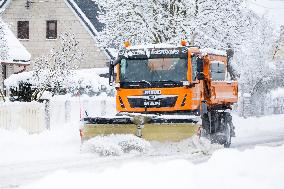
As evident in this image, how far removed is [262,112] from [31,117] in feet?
87.9

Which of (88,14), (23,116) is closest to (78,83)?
(88,14)

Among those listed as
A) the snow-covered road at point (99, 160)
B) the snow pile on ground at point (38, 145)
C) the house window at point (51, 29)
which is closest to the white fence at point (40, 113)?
the snow pile on ground at point (38, 145)

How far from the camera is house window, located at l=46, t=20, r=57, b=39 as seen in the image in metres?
41.6

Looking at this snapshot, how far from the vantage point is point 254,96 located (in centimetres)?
4459

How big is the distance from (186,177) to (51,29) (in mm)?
33298

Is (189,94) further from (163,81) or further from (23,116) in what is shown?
(23,116)

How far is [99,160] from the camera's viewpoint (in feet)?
47.8

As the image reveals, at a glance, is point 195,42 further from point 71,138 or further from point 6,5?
point 6,5

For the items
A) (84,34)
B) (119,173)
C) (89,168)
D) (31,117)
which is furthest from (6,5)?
(119,173)

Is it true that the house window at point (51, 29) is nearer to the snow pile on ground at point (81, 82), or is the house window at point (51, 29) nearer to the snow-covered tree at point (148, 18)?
the snow pile on ground at point (81, 82)

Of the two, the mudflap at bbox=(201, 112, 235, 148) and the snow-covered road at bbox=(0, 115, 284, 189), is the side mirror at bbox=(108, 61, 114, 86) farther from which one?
the mudflap at bbox=(201, 112, 235, 148)

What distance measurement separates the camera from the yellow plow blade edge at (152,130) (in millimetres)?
15930

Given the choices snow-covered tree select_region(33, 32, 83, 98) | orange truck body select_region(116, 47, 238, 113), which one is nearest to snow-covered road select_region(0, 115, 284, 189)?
orange truck body select_region(116, 47, 238, 113)

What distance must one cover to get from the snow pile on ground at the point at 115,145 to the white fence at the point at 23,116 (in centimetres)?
409
